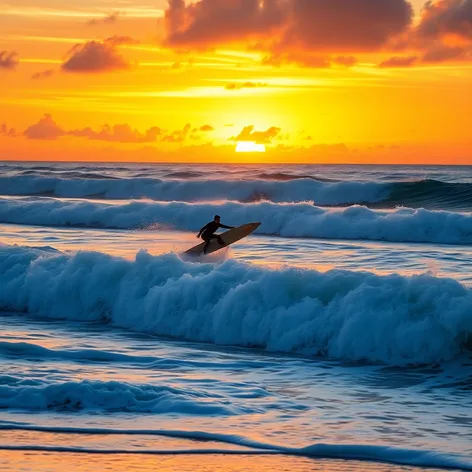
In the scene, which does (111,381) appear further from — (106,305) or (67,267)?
(67,267)

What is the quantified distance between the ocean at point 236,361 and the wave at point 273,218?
646 centimetres

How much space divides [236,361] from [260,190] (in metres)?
45.5

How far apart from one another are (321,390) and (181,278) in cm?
666

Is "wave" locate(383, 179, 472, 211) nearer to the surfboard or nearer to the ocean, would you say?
the ocean

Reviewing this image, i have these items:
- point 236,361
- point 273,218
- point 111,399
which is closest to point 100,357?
point 236,361

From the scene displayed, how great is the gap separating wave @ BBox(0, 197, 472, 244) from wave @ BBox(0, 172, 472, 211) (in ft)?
31.9

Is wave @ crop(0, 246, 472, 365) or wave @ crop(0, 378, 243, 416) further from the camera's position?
wave @ crop(0, 246, 472, 365)

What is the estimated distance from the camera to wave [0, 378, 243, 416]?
35.0 feet

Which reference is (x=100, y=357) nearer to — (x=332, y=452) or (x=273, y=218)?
(x=332, y=452)

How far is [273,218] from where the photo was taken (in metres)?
39.2

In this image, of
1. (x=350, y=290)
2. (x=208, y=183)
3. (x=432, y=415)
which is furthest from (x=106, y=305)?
(x=208, y=183)

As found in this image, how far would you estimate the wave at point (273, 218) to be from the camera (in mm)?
34188

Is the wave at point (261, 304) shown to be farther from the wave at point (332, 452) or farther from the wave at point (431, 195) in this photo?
the wave at point (431, 195)

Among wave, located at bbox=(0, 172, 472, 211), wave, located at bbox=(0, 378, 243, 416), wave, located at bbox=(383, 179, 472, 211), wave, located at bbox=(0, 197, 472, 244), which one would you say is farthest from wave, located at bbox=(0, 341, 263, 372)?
wave, located at bbox=(383, 179, 472, 211)
